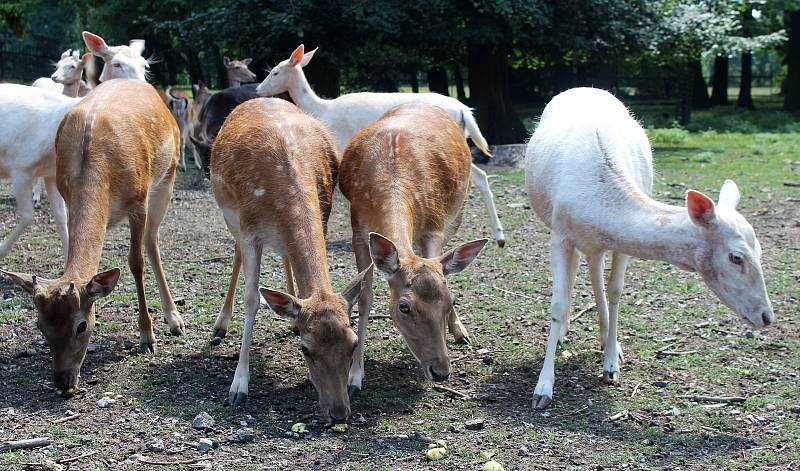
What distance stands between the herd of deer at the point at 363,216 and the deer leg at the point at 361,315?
0.01 m

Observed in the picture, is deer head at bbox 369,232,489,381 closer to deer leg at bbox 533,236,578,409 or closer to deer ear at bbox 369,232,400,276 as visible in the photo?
deer ear at bbox 369,232,400,276

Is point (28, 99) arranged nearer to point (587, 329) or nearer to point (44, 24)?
point (587, 329)

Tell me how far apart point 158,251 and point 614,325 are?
307 cm

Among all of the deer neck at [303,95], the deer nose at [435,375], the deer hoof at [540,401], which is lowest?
the deer hoof at [540,401]

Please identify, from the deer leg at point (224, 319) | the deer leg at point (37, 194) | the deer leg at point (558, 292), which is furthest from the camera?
the deer leg at point (37, 194)

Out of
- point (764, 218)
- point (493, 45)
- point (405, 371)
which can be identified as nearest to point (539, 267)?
point (405, 371)

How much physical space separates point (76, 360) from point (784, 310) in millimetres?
4743

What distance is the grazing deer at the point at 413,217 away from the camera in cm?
446

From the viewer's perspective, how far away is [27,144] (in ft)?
23.6

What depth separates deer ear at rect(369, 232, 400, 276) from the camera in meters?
4.42

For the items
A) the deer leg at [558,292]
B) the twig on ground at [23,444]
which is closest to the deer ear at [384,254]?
the deer leg at [558,292]

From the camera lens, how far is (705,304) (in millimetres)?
6746

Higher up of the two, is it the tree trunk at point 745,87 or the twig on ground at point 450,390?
the twig on ground at point 450,390

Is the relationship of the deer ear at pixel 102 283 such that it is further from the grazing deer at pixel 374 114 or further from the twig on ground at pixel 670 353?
the grazing deer at pixel 374 114
